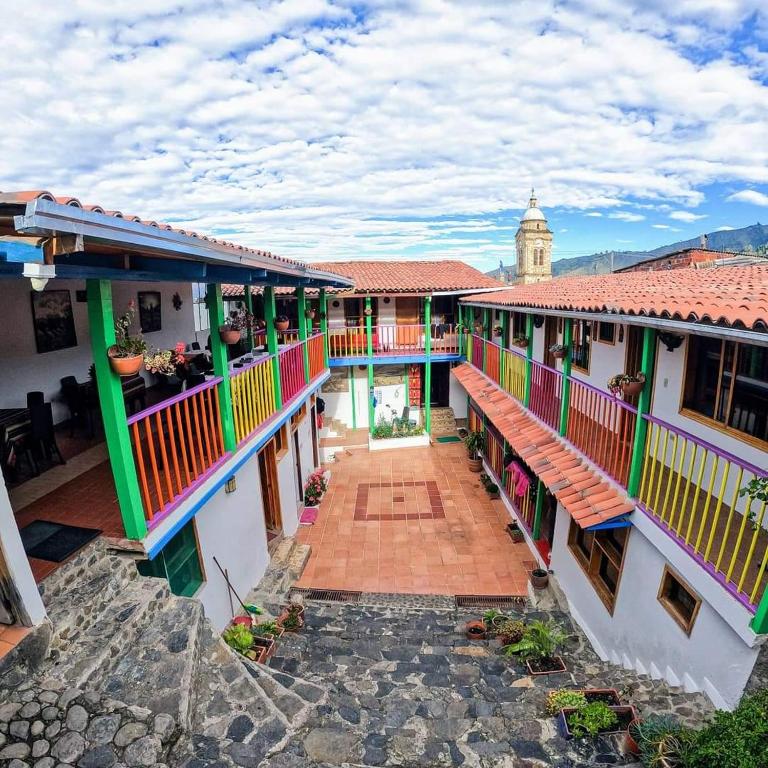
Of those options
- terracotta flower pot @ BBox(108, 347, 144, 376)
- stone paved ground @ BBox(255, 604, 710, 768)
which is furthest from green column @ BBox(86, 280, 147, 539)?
stone paved ground @ BBox(255, 604, 710, 768)

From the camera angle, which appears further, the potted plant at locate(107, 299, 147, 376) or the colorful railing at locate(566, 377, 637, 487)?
the colorful railing at locate(566, 377, 637, 487)

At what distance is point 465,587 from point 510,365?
217 inches

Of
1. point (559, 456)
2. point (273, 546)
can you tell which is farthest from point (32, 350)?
point (559, 456)

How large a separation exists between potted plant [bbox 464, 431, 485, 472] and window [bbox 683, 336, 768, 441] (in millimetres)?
9013

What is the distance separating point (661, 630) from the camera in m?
5.45

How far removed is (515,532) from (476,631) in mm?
4022

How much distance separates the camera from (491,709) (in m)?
5.06

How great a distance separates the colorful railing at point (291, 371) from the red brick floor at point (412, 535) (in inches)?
156

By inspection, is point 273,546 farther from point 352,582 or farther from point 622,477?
point 622,477

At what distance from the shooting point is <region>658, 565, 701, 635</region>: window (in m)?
4.93

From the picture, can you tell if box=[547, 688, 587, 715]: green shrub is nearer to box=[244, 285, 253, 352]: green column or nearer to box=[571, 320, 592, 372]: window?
box=[571, 320, 592, 372]: window

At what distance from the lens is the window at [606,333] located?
8.42 meters

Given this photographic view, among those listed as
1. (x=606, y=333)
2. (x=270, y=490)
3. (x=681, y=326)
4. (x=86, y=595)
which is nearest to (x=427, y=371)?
(x=270, y=490)

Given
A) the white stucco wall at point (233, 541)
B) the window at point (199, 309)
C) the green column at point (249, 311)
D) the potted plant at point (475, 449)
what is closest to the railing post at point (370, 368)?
the potted plant at point (475, 449)
